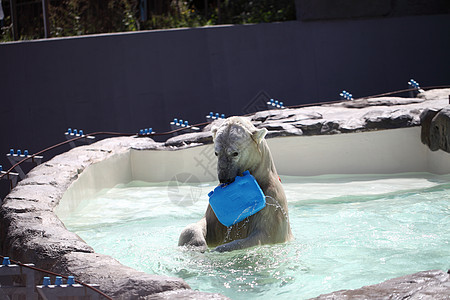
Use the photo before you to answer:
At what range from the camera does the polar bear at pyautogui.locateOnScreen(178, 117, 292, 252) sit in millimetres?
4508

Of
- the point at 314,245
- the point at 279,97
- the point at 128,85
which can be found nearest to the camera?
the point at 314,245

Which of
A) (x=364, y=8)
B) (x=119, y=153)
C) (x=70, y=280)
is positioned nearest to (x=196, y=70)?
(x=119, y=153)

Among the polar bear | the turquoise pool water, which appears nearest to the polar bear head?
the polar bear

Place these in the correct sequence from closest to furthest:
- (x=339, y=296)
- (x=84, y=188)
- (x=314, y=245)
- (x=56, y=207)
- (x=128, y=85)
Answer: (x=339, y=296) → (x=314, y=245) → (x=56, y=207) → (x=84, y=188) → (x=128, y=85)

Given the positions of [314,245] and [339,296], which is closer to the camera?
[339,296]

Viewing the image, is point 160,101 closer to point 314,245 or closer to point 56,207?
point 56,207

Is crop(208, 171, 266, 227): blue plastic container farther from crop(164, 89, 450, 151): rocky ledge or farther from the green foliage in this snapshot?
the green foliage

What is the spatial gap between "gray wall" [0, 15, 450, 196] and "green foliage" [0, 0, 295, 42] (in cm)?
156

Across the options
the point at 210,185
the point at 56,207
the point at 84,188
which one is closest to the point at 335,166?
→ the point at 210,185

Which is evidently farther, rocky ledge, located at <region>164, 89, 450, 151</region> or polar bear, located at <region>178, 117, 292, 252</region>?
rocky ledge, located at <region>164, 89, 450, 151</region>

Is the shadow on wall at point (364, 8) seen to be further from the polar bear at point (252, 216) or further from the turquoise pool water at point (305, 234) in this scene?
the polar bear at point (252, 216)

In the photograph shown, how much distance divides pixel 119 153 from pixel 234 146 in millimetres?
3849

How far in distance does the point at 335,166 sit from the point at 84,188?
10.8ft

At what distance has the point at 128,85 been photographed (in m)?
10.7
